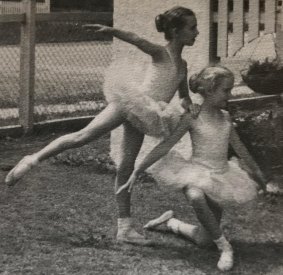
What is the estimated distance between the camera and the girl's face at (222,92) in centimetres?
337

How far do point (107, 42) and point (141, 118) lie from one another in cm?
1034

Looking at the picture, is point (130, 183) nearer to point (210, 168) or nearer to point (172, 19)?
point (210, 168)

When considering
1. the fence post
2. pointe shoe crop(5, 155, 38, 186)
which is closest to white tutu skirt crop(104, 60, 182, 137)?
pointe shoe crop(5, 155, 38, 186)

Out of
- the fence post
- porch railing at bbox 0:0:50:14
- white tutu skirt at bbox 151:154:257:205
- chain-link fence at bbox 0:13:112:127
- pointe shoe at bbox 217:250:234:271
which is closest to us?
pointe shoe at bbox 217:250:234:271

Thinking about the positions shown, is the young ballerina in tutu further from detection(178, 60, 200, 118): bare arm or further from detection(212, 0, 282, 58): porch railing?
detection(212, 0, 282, 58): porch railing

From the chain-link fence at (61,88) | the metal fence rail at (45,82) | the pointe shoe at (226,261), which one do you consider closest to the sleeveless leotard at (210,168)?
the pointe shoe at (226,261)

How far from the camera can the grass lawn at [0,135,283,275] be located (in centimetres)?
325

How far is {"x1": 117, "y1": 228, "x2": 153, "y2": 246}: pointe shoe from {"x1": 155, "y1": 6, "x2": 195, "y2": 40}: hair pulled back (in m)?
0.86

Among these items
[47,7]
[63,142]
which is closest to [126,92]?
[63,142]

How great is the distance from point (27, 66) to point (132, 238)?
2.96m

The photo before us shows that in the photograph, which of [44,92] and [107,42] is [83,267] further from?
[107,42]

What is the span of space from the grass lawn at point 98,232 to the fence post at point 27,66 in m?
1.31

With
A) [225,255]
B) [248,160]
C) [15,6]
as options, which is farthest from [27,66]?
[15,6]

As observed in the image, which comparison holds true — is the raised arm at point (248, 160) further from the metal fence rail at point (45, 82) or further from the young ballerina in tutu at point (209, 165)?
the metal fence rail at point (45, 82)
